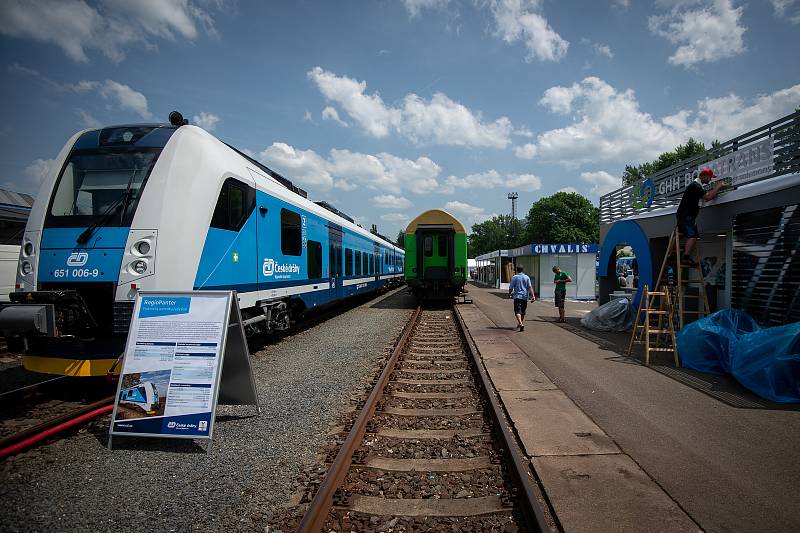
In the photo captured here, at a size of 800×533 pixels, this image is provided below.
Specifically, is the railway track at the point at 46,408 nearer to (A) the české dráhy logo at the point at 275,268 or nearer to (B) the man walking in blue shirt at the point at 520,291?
(A) the české dráhy logo at the point at 275,268

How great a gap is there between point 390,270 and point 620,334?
18.5 metres

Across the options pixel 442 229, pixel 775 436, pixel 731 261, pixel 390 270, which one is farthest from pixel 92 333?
pixel 390 270

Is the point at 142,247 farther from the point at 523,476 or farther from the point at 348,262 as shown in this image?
the point at 348,262

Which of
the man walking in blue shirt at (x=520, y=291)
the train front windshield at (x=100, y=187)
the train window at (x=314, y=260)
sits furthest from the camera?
the man walking in blue shirt at (x=520, y=291)

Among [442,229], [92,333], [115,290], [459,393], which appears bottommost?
[459,393]

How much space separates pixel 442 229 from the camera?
17.1 meters

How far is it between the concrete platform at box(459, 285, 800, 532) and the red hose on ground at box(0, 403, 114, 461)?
4335 mm

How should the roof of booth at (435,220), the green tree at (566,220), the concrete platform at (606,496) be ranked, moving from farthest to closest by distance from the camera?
1. the green tree at (566,220)
2. the roof of booth at (435,220)
3. the concrete platform at (606,496)

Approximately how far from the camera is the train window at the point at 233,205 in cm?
594

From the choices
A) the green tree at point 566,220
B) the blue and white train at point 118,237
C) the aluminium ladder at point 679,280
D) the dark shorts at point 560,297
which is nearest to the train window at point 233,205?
the blue and white train at point 118,237

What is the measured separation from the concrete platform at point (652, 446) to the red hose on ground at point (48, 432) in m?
4.34

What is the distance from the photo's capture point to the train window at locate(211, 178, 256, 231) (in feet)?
19.5

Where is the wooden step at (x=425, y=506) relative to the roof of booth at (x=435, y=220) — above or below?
below

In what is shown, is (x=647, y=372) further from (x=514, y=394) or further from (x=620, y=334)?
(x=620, y=334)
